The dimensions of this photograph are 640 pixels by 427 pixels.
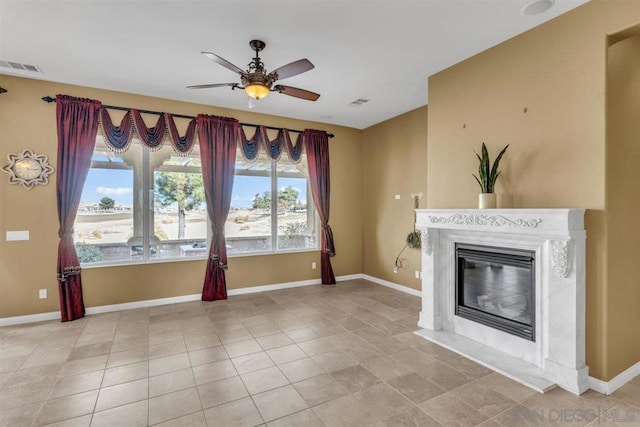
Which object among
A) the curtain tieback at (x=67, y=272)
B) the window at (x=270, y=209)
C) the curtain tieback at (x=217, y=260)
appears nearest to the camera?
the curtain tieback at (x=67, y=272)

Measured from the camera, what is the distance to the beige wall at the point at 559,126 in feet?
8.39

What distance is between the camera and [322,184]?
6.17 meters

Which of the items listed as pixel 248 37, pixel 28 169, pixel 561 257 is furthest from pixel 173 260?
pixel 561 257

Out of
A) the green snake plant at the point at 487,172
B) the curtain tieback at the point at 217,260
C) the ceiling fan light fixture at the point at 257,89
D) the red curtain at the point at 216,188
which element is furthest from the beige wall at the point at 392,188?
the ceiling fan light fixture at the point at 257,89

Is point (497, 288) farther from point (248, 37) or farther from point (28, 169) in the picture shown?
point (28, 169)

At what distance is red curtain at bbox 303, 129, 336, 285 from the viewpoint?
610 centimetres

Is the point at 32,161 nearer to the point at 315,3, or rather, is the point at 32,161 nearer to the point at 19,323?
the point at 19,323

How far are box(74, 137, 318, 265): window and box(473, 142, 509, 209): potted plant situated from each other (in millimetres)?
3606

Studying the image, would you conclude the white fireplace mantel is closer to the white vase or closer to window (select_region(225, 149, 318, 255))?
the white vase

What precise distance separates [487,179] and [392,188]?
9.19 feet

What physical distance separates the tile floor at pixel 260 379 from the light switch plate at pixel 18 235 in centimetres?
115

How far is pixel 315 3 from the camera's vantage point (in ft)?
8.73

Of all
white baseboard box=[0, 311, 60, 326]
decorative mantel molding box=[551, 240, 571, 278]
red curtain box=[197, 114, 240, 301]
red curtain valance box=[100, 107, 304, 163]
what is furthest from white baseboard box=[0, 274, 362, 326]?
decorative mantel molding box=[551, 240, 571, 278]

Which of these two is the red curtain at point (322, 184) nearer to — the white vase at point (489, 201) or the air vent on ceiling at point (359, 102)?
the air vent on ceiling at point (359, 102)
